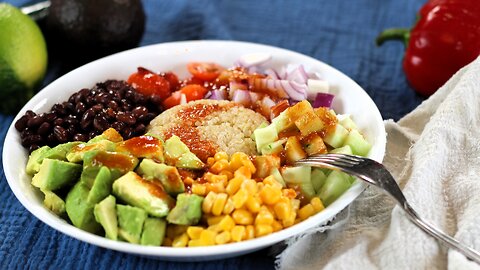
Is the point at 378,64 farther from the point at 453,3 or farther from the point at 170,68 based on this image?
the point at 170,68

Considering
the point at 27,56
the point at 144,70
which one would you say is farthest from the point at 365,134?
the point at 27,56

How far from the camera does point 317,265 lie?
8.11 feet

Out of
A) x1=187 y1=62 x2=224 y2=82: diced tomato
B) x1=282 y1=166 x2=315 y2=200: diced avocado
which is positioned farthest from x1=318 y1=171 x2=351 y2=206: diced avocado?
x1=187 y1=62 x2=224 y2=82: diced tomato

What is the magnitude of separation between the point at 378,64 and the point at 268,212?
211 centimetres

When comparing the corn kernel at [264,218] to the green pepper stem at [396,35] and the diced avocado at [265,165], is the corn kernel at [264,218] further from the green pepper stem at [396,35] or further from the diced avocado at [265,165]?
the green pepper stem at [396,35]

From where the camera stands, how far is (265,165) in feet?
8.41

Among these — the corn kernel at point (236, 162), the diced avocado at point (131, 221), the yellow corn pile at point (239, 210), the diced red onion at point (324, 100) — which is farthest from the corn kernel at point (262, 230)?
the diced red onion at point (324, 100)

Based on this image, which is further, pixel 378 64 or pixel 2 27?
pixel 378 64

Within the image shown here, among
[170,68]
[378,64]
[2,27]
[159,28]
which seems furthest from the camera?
[159,28]

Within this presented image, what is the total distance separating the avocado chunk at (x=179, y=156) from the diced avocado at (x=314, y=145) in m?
0.45

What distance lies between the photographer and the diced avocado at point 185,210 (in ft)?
7.52

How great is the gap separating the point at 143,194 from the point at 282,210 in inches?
20.2

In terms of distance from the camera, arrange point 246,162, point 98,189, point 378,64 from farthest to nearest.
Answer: point 378,64 < point 246,162 < point 98,189

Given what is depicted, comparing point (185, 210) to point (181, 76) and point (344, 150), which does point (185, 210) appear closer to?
point (344, 150)
